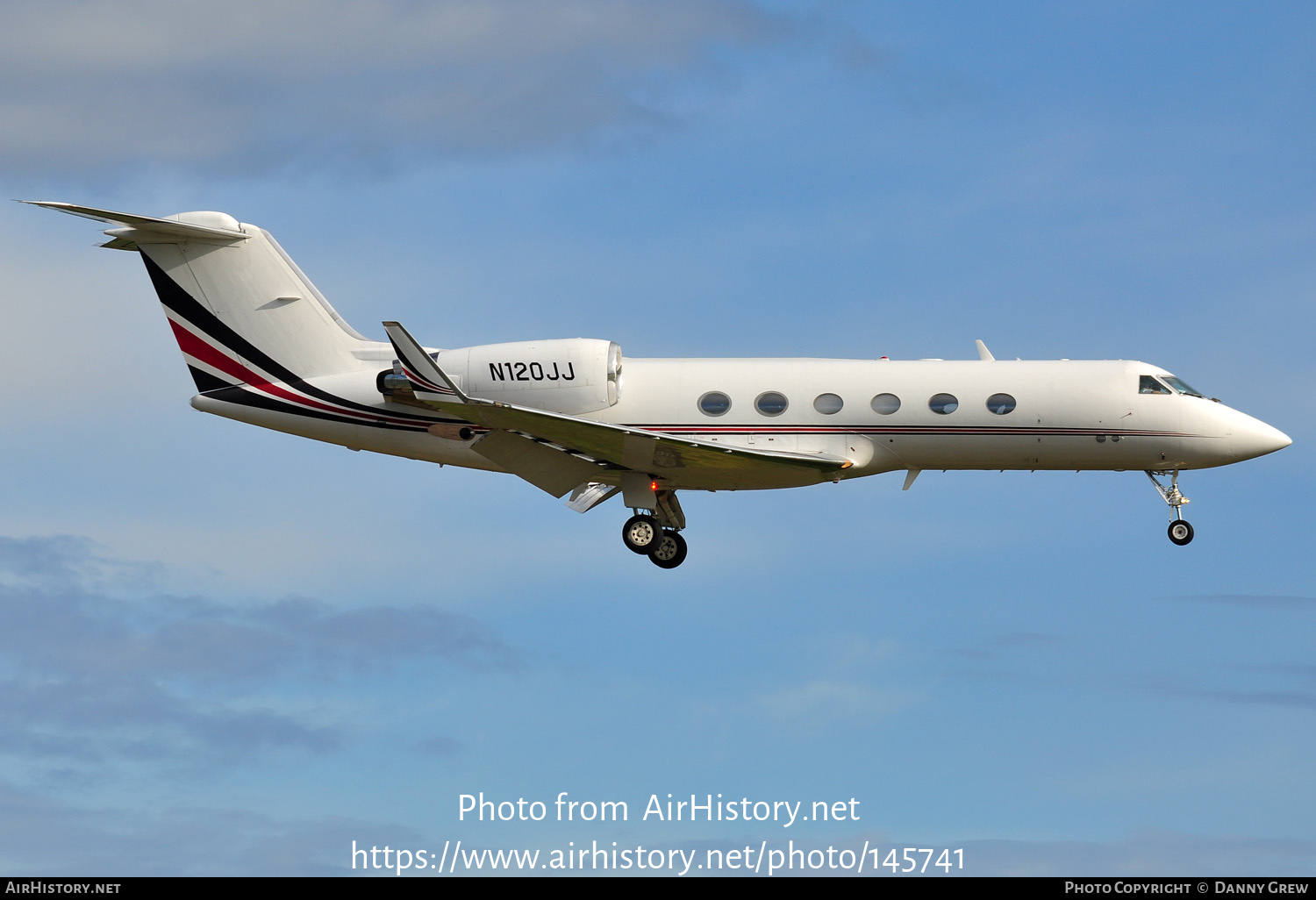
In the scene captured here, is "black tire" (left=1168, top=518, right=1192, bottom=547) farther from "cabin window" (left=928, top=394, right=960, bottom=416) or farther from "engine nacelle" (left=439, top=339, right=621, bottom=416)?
"engine nacelle" (left=439, top=339, right=621, bottom=416)

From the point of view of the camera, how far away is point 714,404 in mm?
25984

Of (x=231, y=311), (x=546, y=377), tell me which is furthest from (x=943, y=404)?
(x=231, y=311)

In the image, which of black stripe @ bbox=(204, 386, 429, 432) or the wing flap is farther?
black stripe @ bbox=(204, 386, 429, 432)

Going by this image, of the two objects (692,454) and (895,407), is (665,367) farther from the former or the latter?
(895,407)

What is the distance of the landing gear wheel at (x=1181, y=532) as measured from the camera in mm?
26344

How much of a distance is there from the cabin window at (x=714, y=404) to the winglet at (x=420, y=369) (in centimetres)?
480

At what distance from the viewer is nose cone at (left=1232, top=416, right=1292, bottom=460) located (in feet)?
86.2

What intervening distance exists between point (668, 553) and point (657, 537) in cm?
Answer: 39

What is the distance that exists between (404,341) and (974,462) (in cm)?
1043

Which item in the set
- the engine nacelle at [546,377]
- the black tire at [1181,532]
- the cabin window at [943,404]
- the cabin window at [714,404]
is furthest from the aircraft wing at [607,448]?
the black tire at [1181,532]

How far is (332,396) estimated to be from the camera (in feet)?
87.3

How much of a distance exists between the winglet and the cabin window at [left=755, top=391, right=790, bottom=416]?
5.58 m

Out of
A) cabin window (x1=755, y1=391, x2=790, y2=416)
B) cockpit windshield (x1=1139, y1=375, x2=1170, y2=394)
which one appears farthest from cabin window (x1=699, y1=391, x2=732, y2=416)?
cockpit windshield (x1=1139, y1=375, x2=1170, y2=394)

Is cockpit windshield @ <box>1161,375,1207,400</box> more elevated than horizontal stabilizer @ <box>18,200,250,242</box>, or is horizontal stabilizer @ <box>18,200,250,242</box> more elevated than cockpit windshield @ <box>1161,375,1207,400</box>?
horizontal stabilizer @ <box>18,200,250,242</box>
